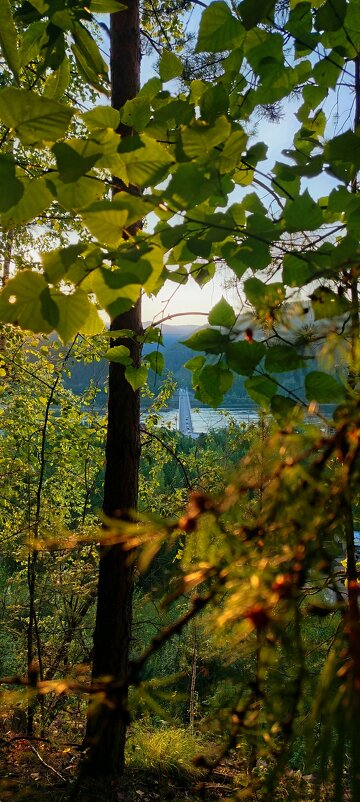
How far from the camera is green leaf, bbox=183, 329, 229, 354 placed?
87 cm

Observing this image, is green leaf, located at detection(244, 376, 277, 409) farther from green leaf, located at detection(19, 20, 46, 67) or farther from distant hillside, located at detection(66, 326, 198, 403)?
green leaf, located at detection(19, 20, 46, 67)

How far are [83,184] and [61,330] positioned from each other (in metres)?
0.21

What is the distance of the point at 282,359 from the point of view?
81 cm

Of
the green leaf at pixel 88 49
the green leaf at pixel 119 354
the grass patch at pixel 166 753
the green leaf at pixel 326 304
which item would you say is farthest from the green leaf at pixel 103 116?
the grass patch at pixel 166 753

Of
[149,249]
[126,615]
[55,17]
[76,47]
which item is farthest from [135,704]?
[126,615]

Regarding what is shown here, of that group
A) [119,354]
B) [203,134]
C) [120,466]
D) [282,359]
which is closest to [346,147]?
[203,134]

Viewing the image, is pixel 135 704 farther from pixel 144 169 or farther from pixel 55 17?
pixel 55 17

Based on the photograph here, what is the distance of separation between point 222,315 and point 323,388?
0.27 m

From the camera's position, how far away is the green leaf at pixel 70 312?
0.68 metres

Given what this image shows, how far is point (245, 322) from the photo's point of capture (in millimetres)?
899

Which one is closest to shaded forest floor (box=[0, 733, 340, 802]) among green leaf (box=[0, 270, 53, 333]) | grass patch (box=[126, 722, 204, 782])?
grass patch (box=[126, 722, 204, 782])

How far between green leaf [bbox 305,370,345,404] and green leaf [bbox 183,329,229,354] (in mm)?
176

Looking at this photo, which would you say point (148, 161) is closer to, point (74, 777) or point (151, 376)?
point (74, 777)

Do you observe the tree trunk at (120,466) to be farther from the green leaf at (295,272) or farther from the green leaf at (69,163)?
the green leaf at (69,163)
